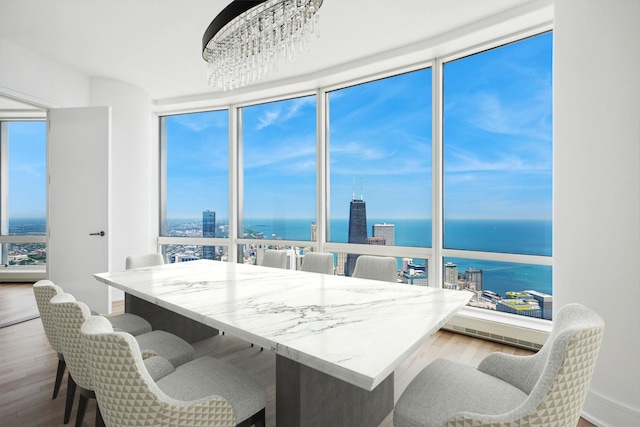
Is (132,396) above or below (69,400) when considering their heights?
above

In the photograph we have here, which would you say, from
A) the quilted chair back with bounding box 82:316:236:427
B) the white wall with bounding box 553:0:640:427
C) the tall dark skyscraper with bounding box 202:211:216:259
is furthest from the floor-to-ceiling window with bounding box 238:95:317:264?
the quilted chair back with bounding box 82:316:236:427

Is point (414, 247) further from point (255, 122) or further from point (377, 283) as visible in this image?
point (255, 122)

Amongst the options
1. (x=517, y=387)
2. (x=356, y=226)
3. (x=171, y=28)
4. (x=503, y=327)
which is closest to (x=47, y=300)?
(x=517, y=387)

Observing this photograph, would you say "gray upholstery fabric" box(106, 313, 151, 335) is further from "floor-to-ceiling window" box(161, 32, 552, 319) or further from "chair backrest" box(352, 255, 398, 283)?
"floor-to-ceiling window" box(161, 32, 552, 319)

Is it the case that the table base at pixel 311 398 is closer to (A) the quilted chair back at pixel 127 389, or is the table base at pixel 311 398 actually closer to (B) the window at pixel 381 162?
(A) the quilted chair back at pixel 127 389

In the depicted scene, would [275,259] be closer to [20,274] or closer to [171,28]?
[171,28]

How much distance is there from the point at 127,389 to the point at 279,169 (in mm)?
4008

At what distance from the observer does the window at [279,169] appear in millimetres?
4582

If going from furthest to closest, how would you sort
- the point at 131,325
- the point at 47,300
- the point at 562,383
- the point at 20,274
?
the point at 20,274
the point at 131,325
the point at 47,300
the point at 562,383

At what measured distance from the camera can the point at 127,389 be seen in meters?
1.01

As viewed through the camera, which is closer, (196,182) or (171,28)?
(171,28)

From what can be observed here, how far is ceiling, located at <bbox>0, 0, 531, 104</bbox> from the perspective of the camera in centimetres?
280

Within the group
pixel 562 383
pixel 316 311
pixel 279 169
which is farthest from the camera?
pixel 279 169

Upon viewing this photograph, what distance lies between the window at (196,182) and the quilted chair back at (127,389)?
414 cm
